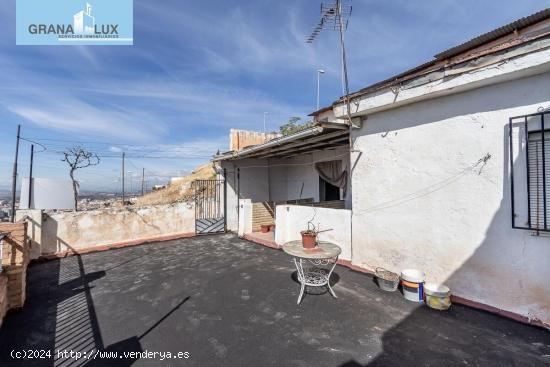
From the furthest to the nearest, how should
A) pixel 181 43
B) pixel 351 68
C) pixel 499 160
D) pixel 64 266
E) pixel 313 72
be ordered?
pixel 313 72 < pixel 181 43 < pixel 64 266 < pixel 351 68 < pixel 499 160

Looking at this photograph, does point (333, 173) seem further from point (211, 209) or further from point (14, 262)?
point (14, 262)

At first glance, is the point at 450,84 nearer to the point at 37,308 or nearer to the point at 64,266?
the point at 37,308

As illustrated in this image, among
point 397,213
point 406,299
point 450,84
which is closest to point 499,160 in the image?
point 450,84

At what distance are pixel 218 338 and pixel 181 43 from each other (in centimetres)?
943

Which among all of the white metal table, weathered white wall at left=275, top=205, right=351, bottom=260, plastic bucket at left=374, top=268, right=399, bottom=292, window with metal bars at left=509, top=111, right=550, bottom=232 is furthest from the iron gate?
window with metal bars at left=509, top=111, right=550, bottom=232

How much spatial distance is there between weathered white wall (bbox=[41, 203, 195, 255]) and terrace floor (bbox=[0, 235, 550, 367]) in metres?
2.14

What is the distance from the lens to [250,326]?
3340 millimetres

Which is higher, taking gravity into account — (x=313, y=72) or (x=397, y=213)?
(x=313, y=72)

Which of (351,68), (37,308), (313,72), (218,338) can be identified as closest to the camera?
(218,338)

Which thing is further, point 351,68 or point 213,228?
point 213,228

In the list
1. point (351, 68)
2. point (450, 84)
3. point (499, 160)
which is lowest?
point (499, 160)

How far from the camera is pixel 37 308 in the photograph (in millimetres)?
4000

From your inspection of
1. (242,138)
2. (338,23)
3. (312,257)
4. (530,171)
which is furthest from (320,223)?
(242,138)

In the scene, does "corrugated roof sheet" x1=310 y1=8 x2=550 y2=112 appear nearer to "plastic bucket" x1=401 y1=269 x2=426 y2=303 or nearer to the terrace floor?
"plastic bucket" x1=401 y1=269 x2=426 y2=303
